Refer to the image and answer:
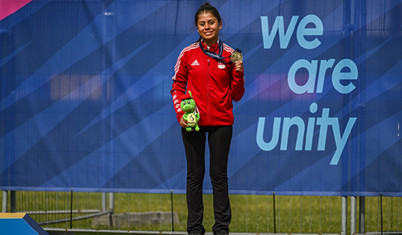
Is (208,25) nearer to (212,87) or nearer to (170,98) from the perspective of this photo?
(212,87)

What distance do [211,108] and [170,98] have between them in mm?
1715

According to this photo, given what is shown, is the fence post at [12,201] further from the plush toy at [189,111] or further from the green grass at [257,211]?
the plush toy at [189,111]

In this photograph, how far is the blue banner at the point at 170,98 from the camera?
5531 millimetres

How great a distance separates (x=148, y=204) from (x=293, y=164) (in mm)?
4642

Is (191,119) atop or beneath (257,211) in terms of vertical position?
atop

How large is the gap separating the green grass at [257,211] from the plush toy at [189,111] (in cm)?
201

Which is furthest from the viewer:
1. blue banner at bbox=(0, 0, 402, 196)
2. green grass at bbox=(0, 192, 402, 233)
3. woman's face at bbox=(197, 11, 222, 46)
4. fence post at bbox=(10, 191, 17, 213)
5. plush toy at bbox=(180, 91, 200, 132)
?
green grass at bbox=(0, 192, 402, 233)

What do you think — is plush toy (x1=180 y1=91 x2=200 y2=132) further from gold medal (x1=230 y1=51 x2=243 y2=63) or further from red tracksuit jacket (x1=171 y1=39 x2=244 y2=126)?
gold medal (x1=230 y1=51 x2=243 y2=63)

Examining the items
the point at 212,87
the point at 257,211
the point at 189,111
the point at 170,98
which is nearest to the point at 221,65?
the point at 212,87

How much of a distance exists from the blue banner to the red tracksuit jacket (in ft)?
5.08

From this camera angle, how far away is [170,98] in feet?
18.8

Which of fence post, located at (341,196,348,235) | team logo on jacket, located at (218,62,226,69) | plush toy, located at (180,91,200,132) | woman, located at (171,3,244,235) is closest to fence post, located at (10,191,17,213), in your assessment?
woman, located at (171,3,244,235)

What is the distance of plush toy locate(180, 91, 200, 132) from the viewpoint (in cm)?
391

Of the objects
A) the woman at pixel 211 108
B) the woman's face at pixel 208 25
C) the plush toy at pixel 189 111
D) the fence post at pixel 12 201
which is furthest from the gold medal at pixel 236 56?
the fence post at pixel 12 201
